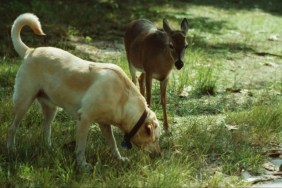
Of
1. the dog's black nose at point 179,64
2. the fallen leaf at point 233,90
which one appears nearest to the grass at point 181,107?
the fallen leaf at point 233,90

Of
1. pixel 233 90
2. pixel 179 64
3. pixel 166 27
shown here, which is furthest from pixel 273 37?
pixel 179 64

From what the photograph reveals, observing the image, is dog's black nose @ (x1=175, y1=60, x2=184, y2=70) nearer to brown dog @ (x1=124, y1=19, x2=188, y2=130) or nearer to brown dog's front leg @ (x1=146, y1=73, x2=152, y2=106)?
brown dog @ (x1=124, y1=19, x2=188, y2=130)

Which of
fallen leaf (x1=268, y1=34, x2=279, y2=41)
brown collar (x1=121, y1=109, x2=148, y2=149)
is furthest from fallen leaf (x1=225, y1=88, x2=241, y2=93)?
fallen leaf (x1=268, y1=34, x2=279, y2=41)

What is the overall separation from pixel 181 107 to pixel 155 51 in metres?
0.84

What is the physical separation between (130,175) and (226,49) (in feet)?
22.1

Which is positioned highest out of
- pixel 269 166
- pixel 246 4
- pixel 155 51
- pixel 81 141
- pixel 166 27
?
pixel 166 27

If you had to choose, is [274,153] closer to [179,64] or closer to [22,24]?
[179,64]

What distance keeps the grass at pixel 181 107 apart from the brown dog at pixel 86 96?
0.20m

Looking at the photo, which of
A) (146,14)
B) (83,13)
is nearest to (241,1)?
(146,14)

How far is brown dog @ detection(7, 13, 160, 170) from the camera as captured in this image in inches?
A: 186

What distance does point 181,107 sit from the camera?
22.9 feet

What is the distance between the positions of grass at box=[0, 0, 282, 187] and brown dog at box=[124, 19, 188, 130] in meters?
0.42

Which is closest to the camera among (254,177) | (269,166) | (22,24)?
(254,177)

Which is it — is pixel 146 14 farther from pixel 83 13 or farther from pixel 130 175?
pixel 130 175
